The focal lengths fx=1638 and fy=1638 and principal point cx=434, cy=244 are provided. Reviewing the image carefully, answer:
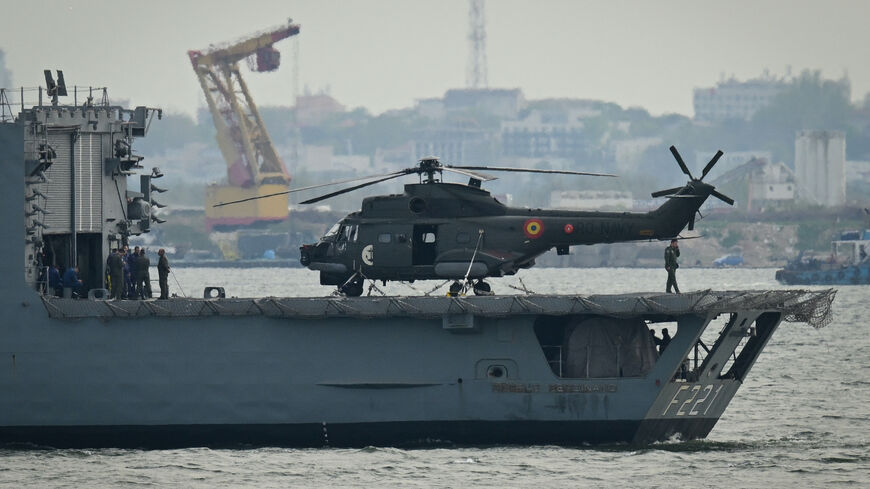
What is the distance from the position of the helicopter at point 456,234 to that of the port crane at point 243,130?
421 feet

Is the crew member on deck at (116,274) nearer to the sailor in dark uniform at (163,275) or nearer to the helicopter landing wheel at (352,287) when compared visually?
the sailor in dark uniform at (163,275)

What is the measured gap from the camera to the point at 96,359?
111ft

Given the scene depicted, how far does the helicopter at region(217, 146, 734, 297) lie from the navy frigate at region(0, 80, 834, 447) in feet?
7.56

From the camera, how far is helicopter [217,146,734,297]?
35.7m

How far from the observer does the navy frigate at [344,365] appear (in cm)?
3328

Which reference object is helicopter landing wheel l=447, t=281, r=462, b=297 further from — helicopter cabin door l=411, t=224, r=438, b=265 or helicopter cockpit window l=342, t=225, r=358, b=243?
helicopter cockpit window l=342, t=225, r=358, b=243

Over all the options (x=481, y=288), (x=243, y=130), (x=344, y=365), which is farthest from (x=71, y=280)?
(x=243, y=130)

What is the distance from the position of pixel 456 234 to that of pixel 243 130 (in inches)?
5343

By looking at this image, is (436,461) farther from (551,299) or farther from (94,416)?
(94,416)

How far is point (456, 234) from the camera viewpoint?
1410 inches

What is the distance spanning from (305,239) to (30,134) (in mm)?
155362

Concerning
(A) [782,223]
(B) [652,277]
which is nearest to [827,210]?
(A) [782,223]

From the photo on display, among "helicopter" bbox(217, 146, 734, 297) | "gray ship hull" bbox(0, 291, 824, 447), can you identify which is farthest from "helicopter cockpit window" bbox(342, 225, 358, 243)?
"gray ship hull" bbox(0, 291, 824, 447)

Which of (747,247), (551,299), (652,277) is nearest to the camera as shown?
(551,299)
